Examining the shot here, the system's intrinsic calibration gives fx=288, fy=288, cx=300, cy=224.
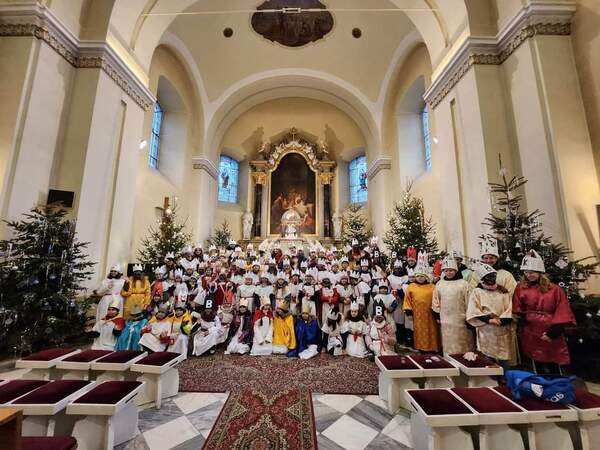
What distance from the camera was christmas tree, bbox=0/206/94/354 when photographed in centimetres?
439

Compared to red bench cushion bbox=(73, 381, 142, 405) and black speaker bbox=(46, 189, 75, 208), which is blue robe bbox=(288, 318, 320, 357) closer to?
red bench cushion bbox=(73, 381, 142, 405)

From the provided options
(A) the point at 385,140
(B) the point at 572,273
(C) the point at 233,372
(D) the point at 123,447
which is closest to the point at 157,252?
(C) the point at 233,372

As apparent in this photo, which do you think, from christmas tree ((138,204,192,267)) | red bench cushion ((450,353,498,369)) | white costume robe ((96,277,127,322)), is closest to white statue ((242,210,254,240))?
christmas tree ((138,204,192,267))

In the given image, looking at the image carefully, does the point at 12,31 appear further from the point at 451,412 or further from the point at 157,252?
the point at 451,412

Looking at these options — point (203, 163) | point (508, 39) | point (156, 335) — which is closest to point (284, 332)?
point (156, 335)

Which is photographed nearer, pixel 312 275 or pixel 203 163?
pixel 312 275

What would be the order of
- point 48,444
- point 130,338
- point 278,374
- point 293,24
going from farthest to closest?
1. point 293,24
2. point 130,338
3. point 278,374
4. point 48,444

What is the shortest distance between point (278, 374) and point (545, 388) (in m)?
3.15

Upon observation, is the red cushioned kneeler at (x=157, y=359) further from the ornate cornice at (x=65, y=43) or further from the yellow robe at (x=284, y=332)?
the ornate cornice at (x=65, y=43)

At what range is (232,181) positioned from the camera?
16.4m

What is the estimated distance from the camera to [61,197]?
5.64 m

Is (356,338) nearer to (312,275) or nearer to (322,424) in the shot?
(312,275)

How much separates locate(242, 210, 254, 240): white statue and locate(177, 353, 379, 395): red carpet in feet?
33.1

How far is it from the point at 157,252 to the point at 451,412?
26.3ft
